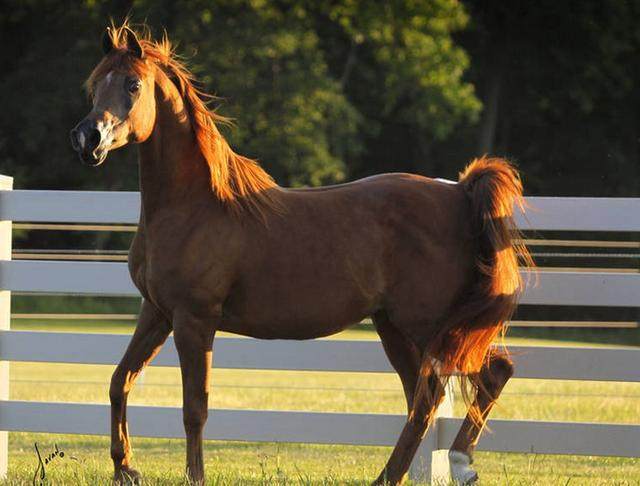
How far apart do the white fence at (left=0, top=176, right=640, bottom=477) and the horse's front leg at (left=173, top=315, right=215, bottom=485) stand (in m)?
1.21

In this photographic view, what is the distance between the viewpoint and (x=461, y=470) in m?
5.59

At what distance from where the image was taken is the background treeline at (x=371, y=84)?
2731cm

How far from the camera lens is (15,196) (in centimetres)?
683

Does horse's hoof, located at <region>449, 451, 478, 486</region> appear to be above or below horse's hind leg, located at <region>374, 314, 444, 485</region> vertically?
below

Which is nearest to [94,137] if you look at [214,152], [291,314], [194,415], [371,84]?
[214,152]

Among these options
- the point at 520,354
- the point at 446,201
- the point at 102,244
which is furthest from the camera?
the point at 102,244

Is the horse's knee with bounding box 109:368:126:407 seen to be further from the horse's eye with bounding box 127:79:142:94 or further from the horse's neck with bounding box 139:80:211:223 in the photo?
the horse's eye with bounding box 127:79:142:94

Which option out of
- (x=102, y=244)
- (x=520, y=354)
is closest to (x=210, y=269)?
(x=520, y=354)

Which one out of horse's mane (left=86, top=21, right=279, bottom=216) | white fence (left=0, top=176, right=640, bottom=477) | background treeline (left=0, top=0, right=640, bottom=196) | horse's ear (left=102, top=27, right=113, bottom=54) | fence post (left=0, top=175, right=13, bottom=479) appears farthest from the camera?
background treeline (left=0, top=0, right=640, bottom=196)

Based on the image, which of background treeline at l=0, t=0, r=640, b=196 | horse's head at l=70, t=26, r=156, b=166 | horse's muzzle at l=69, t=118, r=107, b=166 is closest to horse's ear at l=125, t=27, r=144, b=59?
horse's head at l=70, t=26, r=156, b=166

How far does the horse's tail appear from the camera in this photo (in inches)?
215

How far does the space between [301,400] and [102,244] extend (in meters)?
16.0

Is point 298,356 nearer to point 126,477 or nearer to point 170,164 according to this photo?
point 126,477

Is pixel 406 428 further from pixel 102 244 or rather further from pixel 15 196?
pixel 102 244
